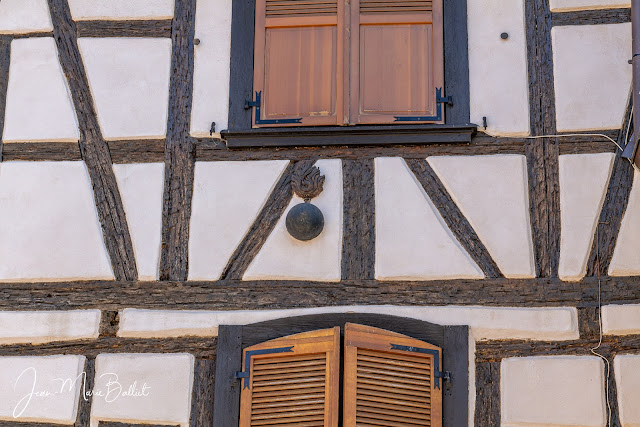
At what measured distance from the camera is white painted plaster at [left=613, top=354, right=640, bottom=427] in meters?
6.26

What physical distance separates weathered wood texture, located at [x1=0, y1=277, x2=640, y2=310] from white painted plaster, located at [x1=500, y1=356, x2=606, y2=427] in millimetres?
348

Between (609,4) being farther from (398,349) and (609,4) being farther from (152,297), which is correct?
(152,297)

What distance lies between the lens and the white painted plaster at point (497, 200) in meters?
6.63

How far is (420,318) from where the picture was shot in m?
6.56

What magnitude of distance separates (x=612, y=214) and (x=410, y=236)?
1168mm

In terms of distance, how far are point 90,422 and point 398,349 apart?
71.0 inches

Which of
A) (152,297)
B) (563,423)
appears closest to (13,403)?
(152,297)

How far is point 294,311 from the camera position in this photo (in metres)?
6.64

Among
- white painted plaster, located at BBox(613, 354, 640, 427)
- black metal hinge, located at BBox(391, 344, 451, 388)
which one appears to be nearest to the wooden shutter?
black metal hinge, located at BBox(391, 344, 451, 388)

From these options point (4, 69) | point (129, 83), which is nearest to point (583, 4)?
point (129, 83)

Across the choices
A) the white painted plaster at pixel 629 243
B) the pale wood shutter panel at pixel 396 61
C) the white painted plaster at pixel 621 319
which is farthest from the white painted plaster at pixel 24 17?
the white painted plaster at pixel 621 319

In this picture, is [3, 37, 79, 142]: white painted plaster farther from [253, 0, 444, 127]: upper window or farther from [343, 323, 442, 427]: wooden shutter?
[343, 323, 442, 427]: wooden shutter

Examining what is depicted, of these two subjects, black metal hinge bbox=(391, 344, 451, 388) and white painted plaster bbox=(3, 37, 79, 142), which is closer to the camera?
black metal hinge bbox=(391, 344, 451, 388)

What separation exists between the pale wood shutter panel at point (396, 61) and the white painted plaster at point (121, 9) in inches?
47.9
